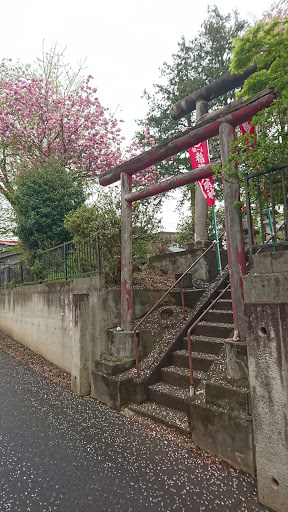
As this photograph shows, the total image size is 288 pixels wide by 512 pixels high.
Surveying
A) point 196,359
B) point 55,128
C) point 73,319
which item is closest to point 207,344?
point 196,359

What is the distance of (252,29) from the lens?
3168mm

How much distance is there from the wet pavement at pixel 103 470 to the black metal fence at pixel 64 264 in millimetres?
2692

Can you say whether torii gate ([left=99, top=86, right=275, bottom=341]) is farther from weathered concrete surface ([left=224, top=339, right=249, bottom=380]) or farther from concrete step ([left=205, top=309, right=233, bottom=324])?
concrete step ([left=205, top=309, right=233, bottom=324])

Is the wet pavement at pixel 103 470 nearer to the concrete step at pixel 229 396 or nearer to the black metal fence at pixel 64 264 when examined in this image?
the concrete step at pixel 229 396

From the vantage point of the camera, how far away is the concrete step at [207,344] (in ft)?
14.1

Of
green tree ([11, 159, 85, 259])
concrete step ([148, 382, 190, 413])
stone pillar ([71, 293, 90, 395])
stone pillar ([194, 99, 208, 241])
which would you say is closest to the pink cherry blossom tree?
green tree ([11, 159, 85, 259])

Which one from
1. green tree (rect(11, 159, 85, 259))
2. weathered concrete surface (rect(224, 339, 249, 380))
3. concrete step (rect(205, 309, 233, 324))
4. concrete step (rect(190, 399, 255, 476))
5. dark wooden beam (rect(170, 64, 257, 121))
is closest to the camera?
concrete step (rect(190, 399, 255, 476))

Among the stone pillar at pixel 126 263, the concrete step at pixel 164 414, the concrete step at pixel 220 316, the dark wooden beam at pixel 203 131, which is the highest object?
the dark wooden beam at pixel 203 131

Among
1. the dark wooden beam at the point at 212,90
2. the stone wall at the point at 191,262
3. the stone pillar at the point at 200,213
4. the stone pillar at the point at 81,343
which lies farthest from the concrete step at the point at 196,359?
the dark wooden beam at the point at 212,90

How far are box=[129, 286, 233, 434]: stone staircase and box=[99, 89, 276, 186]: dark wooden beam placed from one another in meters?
2.83

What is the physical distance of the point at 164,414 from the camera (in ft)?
12.5

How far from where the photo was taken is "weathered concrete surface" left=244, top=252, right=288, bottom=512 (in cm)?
230

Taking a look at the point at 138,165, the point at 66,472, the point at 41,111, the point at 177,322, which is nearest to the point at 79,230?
the point at 138,165

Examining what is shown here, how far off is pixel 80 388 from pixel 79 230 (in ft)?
11.2
